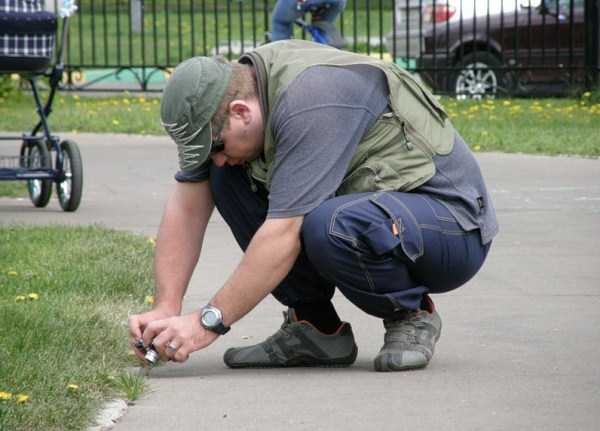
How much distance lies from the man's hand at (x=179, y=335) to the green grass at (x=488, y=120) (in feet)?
22.4

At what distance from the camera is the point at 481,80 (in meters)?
16.3

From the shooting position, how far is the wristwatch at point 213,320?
4223mm

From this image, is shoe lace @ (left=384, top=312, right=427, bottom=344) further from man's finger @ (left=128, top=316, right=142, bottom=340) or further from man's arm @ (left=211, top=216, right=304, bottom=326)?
man's finger @ (left=128, top=316, right=142, bottom=340)

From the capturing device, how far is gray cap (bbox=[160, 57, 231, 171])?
4.12m

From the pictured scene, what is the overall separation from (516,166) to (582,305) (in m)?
4.63

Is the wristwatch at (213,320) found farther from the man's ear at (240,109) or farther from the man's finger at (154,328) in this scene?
the man's ear at (240,109)

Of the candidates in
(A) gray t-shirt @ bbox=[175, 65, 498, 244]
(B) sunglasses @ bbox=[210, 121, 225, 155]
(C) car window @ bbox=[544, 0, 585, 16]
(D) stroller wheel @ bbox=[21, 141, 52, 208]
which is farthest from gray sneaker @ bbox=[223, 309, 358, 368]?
(C) car window @ bbox=[544, 0, 585, 16]

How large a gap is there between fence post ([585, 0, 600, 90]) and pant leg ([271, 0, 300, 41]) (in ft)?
12.9

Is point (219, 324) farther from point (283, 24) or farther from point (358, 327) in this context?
point (283, 24)

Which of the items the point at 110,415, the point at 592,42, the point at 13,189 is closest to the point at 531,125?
the point at 592,42

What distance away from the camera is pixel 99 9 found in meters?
30.5

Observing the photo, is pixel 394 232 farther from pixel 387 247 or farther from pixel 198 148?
pixel 198 148

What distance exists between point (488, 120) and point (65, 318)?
838 cm

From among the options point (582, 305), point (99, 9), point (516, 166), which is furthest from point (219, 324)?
point (99, 9)
